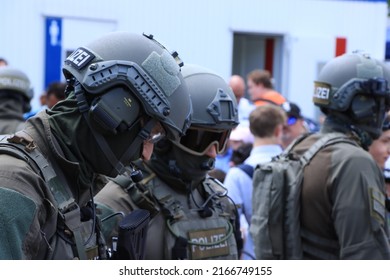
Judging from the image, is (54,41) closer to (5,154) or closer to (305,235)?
(305,235)

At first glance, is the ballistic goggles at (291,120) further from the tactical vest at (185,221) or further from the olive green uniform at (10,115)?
the tactical vest at (185,221)

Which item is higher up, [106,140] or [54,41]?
[106,140]

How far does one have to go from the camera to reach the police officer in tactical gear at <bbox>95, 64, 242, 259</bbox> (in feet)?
11.8

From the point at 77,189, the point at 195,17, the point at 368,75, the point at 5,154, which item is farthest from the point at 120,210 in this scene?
the point at 195,17

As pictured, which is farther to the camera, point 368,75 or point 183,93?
point 368,75

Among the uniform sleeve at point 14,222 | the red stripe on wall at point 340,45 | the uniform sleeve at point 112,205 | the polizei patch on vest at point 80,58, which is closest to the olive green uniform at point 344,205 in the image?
the uniform sleeve at point 112,205

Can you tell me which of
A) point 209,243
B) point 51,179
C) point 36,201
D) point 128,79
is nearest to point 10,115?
point 209,243

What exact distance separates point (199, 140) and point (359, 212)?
1.03 m

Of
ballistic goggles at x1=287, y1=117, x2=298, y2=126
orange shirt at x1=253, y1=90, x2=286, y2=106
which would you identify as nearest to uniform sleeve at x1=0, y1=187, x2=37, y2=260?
ballistic goggles at x1=287, y1=117, x2=298, y2=126

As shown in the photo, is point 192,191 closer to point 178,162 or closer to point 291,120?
point 178,162

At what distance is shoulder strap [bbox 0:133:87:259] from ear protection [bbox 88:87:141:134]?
25 cm

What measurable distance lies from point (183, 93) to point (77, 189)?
0.55 metres

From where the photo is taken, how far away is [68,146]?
2627mm

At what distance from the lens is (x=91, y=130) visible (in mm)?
2645
